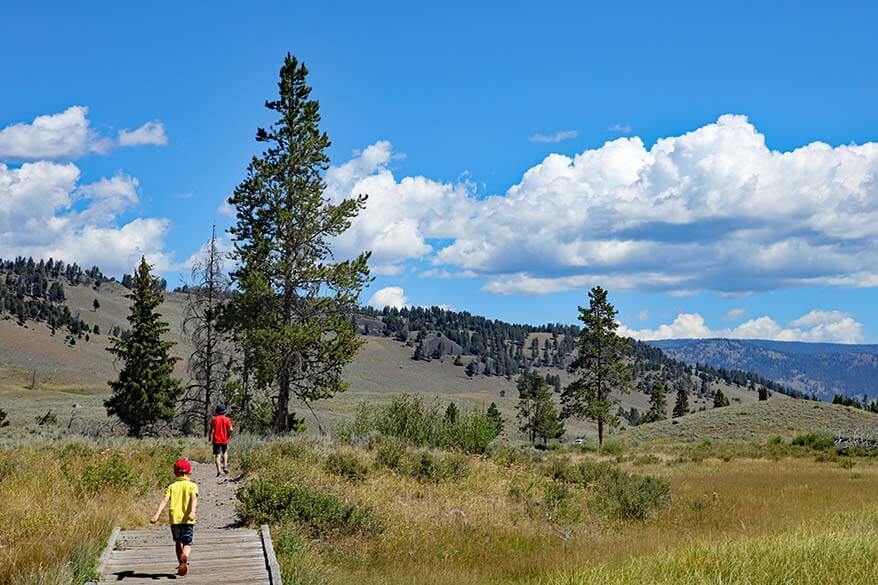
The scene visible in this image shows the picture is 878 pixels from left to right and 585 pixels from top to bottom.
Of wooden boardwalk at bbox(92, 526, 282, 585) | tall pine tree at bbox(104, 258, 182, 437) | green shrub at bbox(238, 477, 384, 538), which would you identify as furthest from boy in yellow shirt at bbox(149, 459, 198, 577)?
tall pine tree at bbox(104, 258, 182, 437)

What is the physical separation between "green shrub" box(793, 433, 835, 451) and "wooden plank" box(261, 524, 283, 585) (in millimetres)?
46644

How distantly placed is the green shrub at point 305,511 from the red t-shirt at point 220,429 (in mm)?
5824

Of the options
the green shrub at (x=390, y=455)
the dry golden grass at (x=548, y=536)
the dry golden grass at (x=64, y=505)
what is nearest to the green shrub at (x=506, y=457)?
the dry golden grass at (x=548, y=536)

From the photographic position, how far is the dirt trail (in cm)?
1472

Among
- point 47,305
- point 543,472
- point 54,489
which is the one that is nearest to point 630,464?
point 543,472

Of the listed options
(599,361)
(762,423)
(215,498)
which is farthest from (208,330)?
(762,423)

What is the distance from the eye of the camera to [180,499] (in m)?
10.1

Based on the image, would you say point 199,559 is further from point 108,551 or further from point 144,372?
point 144,372

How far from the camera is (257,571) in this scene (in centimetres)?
963

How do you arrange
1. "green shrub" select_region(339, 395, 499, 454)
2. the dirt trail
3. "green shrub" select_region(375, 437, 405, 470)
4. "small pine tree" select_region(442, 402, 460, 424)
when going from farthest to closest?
"small pine tree" select_region(442, 402, 460, 424) < "green shrub" select_region(339, 395, 499, 454) < "green shrub" select_region(375, 437, 405, 470) < the dirt trail

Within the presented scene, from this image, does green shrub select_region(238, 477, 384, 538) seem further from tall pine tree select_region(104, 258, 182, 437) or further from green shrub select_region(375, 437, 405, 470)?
tall pine tree select_region(104, 258, 182, 437)

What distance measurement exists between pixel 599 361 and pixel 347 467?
42.6 meters

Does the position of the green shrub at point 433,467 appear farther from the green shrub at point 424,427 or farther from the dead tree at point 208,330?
the dead tree at point 208,330

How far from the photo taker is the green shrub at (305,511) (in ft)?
44.7
